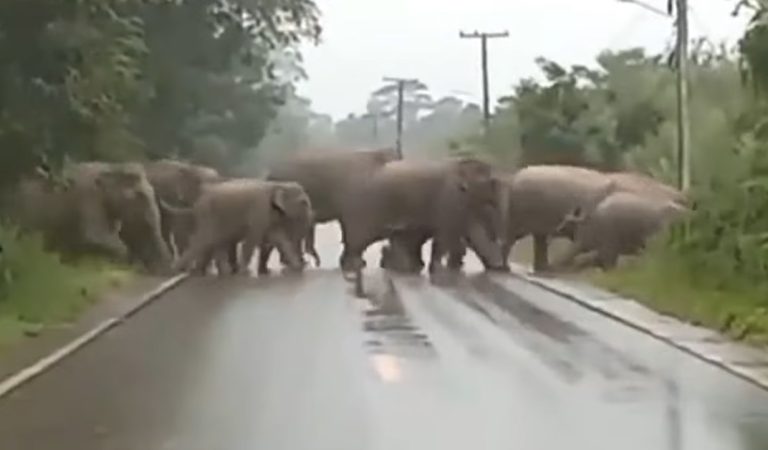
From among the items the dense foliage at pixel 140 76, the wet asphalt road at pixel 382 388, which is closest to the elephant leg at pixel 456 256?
the dense foliage at pixel 140 76

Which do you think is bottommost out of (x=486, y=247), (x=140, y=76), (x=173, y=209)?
(x=486, y=247)

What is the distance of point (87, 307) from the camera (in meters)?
26.0

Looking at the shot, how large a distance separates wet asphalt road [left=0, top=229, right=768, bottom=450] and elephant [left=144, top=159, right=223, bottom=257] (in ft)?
46.6

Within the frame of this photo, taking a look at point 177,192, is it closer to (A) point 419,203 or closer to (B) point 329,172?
(B) point 329,172

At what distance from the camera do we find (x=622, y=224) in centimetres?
3388

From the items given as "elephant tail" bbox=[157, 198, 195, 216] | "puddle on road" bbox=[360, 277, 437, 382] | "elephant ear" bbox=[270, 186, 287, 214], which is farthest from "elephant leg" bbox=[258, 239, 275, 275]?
"puddle on road" bbox=[360, 277, 437, 382]

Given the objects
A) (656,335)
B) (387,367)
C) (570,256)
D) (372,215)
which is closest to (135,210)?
(372,215)

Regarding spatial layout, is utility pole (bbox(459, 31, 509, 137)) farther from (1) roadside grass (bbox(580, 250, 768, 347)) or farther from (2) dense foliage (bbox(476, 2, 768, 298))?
(1) roadside grass (bbox(580, 250, 768, 347))

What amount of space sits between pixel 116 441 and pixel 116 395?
2876 mm

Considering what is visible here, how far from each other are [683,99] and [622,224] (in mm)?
11147

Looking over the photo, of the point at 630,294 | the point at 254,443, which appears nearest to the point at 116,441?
the point at 254,443

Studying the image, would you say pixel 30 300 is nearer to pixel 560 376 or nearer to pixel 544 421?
pixel 560 376

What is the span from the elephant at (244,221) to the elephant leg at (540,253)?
168 inches

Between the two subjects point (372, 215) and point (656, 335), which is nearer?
point (656, 335)
